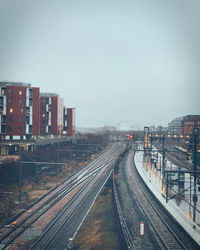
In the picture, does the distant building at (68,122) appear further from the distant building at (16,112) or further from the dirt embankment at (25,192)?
the dirt embankment at (25,192)

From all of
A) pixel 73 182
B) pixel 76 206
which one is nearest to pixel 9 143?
pixel 73 182

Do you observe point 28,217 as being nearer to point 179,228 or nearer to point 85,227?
point 85,227

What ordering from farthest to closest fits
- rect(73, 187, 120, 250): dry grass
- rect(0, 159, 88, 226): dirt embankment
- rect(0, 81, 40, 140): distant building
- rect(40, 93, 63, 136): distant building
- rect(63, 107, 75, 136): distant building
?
rect(63, 107, 75, 136): distant building, rect(40, 93, 63, 136): distant building, rect(0, 81, 40, 140): distant building, rect(0, 159, 88, 226): dirt embankment, rect(73, 187, 120, 250): dry grass

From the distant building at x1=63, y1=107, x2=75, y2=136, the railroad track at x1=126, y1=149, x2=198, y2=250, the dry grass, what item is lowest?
the dry grass

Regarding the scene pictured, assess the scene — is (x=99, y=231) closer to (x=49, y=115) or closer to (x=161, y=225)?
(x=161, y=225)

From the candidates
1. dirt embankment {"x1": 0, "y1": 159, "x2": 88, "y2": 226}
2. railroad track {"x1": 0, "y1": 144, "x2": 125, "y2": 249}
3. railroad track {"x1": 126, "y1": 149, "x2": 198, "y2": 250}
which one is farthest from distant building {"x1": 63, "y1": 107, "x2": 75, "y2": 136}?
railroad track {"x1": 126, "y1": 149, "x2": 198, "y2": 250}

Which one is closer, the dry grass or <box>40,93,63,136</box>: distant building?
the dry grass

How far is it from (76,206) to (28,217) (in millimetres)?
4486

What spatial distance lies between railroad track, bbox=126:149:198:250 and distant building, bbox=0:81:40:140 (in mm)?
31402

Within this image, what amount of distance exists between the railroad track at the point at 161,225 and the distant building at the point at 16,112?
103ft

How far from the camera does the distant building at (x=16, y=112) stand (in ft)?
145

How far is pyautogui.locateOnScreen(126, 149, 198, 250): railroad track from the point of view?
1246 cm

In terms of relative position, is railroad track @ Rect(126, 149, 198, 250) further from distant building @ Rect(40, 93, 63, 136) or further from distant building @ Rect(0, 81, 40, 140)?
distant building @ Rect(40, 93, 63, 136)

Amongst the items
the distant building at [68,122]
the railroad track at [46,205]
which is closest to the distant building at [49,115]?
the distant building at [68,122]
